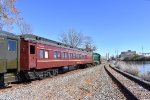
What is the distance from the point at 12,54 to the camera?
1838 cm

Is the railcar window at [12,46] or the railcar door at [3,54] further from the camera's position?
the railcar window at [12,46]

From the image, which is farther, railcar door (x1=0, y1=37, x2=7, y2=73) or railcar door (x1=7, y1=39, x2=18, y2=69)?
railcar door (x1=7, y1=39, x2=18, y2=69)

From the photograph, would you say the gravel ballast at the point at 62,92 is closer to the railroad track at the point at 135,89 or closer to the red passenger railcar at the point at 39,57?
the railroad track at the point at 135,89

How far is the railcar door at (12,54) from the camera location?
1791cm

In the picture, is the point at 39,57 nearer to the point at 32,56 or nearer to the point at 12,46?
the point at 32,56

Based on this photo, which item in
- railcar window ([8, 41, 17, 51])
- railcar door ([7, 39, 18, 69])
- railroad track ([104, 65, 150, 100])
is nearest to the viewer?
railroad track ([104, 65, 150, 100])

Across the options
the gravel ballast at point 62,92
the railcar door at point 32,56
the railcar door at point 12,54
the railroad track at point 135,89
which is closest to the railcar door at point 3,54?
the railcar door at point 12,54

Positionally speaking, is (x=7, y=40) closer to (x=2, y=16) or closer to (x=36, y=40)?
(x=36, y=40)

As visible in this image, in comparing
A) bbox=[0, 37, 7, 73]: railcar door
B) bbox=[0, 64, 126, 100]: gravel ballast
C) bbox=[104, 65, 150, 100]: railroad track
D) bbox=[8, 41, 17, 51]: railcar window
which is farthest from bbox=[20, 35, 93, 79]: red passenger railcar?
bbox=[104, 65, 150, 100]: railroad track

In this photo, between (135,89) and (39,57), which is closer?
(135,89)

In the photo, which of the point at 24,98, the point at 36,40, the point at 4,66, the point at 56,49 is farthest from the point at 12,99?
the point at 56,49

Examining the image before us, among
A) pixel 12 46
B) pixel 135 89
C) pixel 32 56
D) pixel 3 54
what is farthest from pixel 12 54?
pixel 135 89

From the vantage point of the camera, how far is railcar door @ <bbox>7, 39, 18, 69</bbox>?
17.9 metres

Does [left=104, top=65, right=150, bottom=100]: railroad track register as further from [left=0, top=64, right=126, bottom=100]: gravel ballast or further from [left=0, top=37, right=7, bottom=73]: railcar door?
[left=0, top=37, right=7, bottom=73]: railcar door
